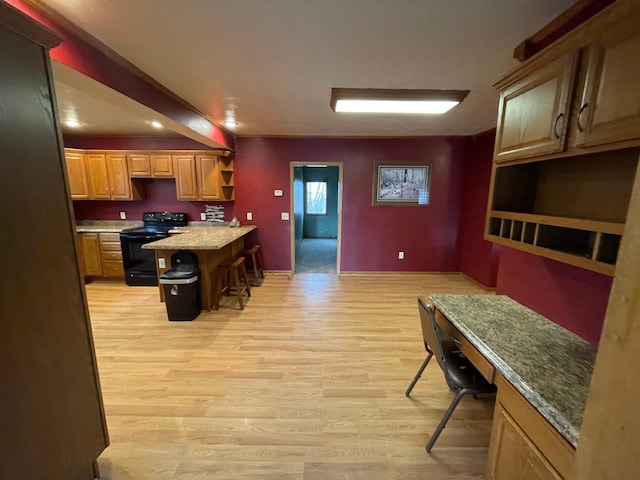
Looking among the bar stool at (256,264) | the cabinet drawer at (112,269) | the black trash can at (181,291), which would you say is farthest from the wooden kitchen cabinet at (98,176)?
the bar stool at (256,264)

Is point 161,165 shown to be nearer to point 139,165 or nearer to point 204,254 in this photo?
point 139,165

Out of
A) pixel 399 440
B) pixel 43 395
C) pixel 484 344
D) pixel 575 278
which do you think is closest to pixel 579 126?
pixel 575 278

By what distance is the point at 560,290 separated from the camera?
61.7 inches

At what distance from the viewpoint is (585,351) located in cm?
132

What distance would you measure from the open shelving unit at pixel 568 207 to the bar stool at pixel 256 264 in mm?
3445

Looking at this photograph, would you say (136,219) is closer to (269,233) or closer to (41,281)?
(269,233)

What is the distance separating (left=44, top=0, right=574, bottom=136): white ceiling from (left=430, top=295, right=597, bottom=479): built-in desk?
1678mm

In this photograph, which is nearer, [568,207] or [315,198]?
[568,207]

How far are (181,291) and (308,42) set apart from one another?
2.79 m

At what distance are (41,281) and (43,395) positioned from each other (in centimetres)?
46

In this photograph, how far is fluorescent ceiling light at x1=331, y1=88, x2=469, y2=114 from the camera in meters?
2.31

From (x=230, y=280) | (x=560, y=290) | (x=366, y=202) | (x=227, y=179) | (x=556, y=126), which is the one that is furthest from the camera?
(x=366, y=202)

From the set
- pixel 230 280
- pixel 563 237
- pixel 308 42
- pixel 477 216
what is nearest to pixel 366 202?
pixel 477 216

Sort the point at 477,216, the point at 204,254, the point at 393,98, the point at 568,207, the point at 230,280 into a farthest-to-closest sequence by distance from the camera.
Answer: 1. the point at 477,216
2. the point at 230,280
3. the point at 204,254
4. the point at 393,98
5. the point at 568,207
